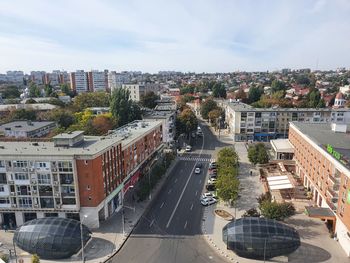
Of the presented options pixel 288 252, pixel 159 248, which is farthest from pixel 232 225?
pixel 159 248

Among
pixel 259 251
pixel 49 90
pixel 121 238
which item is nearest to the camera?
pixel 259 251

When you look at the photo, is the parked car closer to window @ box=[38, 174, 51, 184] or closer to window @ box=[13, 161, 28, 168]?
window @ box=[38, 174, 51, 184]

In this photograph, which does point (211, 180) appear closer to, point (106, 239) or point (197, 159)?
point (197, 159)

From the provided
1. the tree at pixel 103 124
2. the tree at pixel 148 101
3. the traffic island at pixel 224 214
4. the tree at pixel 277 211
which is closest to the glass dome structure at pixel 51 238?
the traffic island at pixel 224 214

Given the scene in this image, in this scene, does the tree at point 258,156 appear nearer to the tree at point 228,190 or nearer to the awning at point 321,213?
the tree at point 228,190

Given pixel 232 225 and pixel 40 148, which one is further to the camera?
pixel 40 148

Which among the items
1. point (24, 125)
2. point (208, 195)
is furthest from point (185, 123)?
point (24, 125)

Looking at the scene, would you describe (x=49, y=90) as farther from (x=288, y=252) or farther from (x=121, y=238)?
(x=288, y=252)
